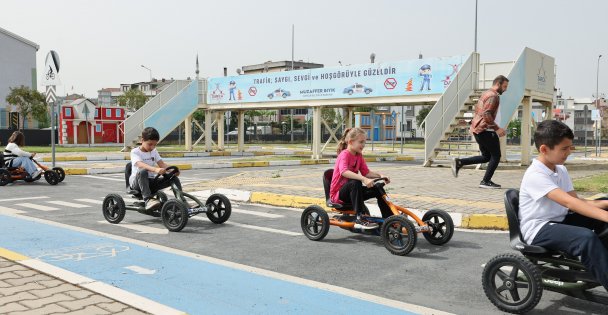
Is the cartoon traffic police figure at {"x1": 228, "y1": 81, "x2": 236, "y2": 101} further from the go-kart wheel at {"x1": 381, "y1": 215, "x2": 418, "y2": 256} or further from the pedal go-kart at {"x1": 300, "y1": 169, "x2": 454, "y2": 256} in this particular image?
the go-kart wheel at {"x1": 381, "y1": 215, "x2": 418, "y2": 256}

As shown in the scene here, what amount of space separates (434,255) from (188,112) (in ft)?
75.5

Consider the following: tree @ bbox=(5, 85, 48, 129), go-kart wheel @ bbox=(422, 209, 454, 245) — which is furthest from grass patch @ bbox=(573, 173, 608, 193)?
tree @ bbox=(5, 85, 48, 129)

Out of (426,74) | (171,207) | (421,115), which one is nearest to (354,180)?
(171,207)

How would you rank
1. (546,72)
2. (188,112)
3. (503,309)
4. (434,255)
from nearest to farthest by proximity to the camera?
(503,309)
(434,255)
(546,72)
(188,112)

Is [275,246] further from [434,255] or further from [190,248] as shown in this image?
[434,255]

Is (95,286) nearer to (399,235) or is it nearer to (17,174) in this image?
(399,235)

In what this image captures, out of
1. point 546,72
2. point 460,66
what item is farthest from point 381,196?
point 546,72

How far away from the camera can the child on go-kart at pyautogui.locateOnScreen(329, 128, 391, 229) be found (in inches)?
235

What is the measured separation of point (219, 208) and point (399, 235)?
113 inches

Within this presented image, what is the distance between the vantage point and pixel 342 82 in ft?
70.2

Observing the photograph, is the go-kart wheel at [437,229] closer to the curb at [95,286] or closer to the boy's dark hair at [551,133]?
the boy's dark hair at [551,133]

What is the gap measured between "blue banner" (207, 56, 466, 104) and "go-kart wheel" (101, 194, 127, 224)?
12755mm

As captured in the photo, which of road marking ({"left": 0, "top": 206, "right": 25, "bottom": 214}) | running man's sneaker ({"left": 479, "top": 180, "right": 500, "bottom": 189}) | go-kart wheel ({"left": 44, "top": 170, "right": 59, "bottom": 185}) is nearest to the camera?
road marking ({"left": 0, "top": 206, "right": 25, "bottom": 214})

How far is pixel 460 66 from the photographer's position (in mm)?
17250
